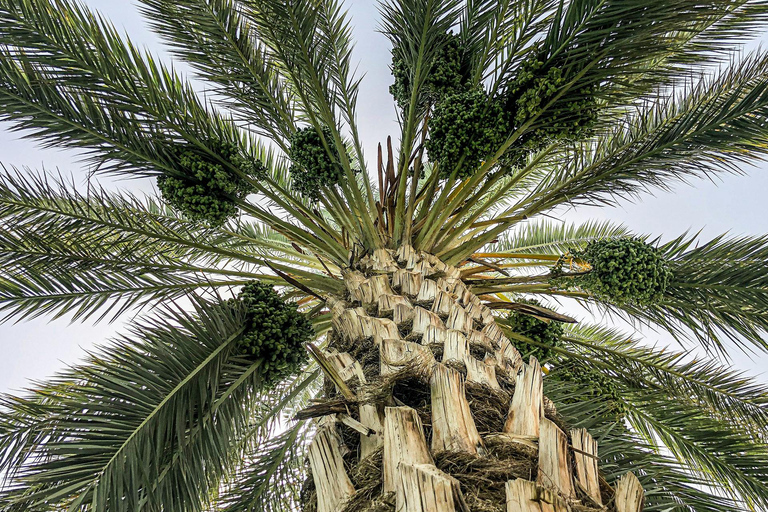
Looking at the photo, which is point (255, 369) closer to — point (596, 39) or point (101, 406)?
point (101, 406)

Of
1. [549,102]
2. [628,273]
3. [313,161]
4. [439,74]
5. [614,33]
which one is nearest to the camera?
[614,33]

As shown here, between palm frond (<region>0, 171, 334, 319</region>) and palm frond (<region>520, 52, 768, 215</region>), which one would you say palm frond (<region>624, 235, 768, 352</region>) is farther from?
palm frond (<region>0, 171, 334, 319</region>)

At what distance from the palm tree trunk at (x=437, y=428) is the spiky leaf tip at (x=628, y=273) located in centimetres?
94

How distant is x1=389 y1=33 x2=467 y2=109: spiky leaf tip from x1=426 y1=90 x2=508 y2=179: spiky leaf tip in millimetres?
542

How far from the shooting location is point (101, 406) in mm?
2494

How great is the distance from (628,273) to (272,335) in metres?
2.44

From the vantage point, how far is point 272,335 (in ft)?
11.0

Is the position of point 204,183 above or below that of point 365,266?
above

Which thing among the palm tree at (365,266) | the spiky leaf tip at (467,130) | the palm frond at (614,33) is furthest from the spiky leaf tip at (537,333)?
the palm frond at (614,33)

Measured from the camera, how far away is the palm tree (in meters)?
2.50

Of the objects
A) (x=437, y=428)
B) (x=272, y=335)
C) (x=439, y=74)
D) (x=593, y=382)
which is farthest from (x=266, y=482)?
(x=439, y=74)

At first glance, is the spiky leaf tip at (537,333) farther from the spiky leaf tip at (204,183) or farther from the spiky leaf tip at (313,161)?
the spiky leaf tip at (204,183)

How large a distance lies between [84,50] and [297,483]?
3425mm

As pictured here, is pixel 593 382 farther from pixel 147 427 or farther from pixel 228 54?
pixel 228 54
